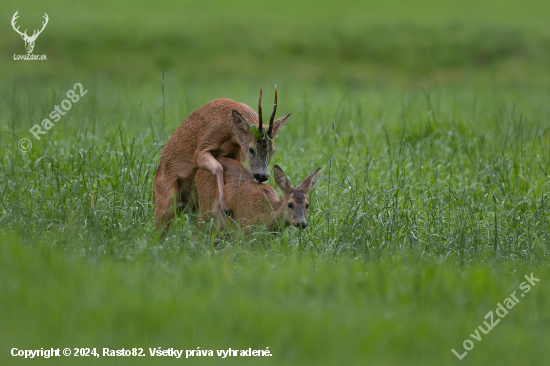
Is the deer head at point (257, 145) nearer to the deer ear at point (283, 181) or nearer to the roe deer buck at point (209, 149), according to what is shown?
the roe deer buck at point (209, 149)

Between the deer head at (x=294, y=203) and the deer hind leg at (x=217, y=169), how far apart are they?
0.51 metres

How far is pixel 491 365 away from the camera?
137 inches

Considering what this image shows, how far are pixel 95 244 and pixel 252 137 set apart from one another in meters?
1.77

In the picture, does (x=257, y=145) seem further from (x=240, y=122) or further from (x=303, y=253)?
(x=303, y=253)

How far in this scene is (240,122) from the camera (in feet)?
19.9

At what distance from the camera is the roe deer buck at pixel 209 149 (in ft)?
19.8

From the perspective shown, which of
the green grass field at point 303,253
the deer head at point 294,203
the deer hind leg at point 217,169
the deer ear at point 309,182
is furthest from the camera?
the deer ear at point 309,182

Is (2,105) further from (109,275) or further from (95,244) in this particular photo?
(109,275)

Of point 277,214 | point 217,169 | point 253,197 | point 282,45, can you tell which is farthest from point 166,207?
point 282,45

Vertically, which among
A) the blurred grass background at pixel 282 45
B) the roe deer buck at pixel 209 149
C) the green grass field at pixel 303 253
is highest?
the blurred grass background at pixel 282 45

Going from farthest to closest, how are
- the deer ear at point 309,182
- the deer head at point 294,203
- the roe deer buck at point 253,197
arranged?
1. the deer ear at point 309,182
2. the roe deer buck at point 253,197
3. the deer head at point 294,203

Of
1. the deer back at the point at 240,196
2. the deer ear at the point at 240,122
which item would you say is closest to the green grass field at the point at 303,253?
the deer back at the point at 240,196

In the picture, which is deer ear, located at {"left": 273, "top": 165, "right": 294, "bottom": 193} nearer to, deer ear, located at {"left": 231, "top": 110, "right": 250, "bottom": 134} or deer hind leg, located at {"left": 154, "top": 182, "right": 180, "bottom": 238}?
deer ear, located at {"left": 231, "top": 110, "right": 250, "bottom": 134}

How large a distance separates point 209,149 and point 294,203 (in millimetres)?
1039
